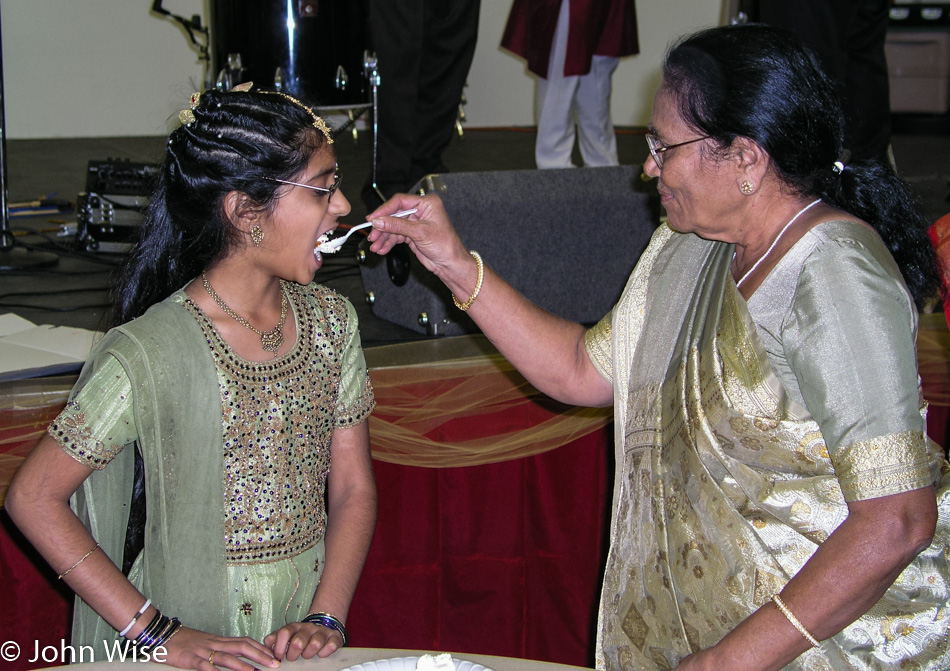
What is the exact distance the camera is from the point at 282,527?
132 cm

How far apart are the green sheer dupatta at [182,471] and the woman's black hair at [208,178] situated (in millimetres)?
114

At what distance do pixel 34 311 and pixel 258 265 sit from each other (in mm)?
1511

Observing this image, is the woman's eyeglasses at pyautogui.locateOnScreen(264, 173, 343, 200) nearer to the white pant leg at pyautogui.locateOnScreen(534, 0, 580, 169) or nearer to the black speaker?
the black speaker

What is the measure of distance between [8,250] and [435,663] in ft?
9.45

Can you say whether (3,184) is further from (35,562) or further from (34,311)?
(35,562)

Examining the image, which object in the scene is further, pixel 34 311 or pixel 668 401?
pixel 34 311

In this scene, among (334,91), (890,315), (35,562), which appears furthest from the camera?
(334,91)

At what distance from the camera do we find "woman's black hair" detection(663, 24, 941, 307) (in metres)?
1.12

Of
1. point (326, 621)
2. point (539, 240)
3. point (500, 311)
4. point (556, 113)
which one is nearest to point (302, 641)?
point (326, 621)

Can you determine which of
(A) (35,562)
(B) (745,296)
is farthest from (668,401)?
(A) (35,562)

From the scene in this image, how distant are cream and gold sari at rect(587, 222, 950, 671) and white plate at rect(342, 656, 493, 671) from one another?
48 cm

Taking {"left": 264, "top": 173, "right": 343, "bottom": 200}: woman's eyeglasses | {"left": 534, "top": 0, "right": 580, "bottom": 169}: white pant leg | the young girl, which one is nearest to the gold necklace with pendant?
the young girl

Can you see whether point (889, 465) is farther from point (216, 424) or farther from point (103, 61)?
point (103, 61)

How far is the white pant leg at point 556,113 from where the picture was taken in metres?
4.30
